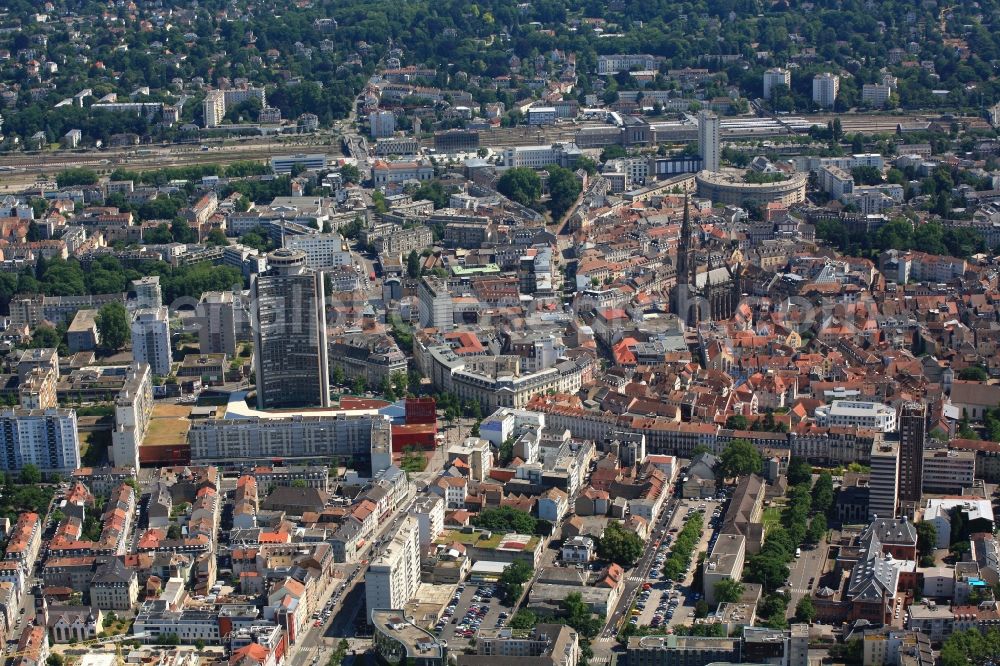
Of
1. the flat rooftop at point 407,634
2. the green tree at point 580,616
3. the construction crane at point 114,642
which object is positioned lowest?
the construction crane at point 114,642

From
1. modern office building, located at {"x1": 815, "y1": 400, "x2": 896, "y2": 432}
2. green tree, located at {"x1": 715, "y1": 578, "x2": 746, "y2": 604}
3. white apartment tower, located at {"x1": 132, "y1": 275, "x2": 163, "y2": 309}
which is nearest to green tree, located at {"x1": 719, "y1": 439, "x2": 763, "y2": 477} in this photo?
modern office building, located at {"x1": 815, "y1": 400, "x2": 896, "y2": 432}

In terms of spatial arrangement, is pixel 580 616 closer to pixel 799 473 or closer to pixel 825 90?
pixel 799 473

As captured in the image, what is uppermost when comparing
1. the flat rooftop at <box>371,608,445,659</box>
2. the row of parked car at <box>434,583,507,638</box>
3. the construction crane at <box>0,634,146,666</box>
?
the flat rooftop at <box>371,608,445,659</box>

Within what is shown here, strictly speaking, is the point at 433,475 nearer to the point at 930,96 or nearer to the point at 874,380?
the point at 874,380

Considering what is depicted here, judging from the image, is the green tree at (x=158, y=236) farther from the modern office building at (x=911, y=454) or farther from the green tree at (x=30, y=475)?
the modern office building at (x=911, y=454)

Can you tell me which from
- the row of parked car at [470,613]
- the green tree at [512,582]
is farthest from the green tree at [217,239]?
the green tree at [512,582]

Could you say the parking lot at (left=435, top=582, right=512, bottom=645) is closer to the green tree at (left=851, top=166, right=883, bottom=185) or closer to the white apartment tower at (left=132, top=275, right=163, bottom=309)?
the white apartment tower at (left=132, top=275, right=163, bottom=309)
